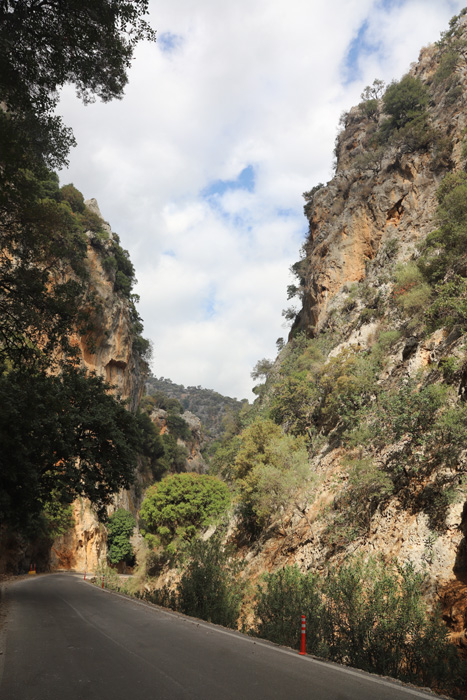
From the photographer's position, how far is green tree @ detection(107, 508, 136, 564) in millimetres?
46562

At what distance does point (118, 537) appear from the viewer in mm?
46844

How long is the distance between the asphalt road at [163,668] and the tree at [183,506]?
23.2m

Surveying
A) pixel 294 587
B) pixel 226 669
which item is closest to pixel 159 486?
pixel 294 587

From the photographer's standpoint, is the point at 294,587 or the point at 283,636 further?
the point at 294,587

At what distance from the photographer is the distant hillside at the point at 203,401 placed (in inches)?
5448

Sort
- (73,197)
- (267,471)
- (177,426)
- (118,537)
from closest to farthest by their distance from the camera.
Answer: (267,471) → (118,537) → (73,197) → (177,426)

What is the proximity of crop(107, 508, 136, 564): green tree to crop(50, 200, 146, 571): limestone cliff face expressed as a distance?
90cm

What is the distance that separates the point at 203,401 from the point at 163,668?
156m

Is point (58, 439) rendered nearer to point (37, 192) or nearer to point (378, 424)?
point (37, 192)

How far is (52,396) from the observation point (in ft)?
39.6

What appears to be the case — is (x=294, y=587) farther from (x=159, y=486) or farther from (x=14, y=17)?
(x=159, y=486)

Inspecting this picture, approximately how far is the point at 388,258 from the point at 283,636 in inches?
1264

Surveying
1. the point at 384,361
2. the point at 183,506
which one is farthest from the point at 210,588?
the point at 183,506

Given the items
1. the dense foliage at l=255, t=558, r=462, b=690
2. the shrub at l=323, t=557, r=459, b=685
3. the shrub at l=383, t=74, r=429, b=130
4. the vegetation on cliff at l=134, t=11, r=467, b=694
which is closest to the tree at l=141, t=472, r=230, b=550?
the vegetation on cliff at l=134, t=11, r=467, b=694
